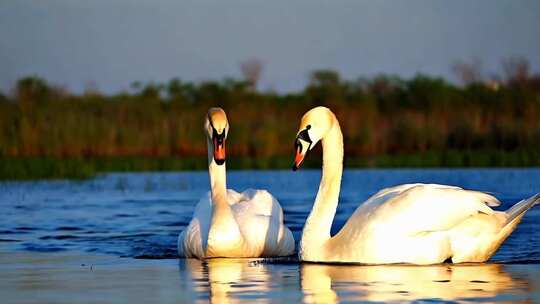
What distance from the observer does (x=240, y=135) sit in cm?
2805

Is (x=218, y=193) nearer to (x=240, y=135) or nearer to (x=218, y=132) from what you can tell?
(x=218, y=132)

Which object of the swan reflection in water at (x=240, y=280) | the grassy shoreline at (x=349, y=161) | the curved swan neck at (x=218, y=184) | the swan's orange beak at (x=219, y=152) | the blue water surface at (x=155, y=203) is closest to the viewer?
the swan reflection in water at (x=240, y=280)

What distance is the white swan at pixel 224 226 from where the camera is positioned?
11.0 metres

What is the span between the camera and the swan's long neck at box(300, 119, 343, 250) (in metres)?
10.2

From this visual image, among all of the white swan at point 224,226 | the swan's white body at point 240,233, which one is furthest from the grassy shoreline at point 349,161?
the white swan at point 224,226

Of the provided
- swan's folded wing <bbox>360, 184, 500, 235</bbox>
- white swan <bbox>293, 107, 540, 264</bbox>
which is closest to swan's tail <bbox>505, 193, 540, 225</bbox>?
white swan <bbox>293, 107, 540, 264</bbox>

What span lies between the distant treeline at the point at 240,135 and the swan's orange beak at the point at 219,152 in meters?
12.3

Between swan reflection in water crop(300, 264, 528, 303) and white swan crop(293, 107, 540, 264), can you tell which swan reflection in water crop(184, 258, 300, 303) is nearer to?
swan reflection in water crop(300, 264, 528, 303)

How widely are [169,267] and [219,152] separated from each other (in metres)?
1.21

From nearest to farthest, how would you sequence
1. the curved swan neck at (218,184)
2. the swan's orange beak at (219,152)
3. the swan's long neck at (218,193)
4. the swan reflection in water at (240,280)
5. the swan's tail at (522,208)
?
1. the swan reflection in water at (240,280)
2. the swan's tail at (522,208)
3. the swan's orange beak at (219,152)
4. the swan's long neck at (218,193)
5. the curved swan neck at (218,184)

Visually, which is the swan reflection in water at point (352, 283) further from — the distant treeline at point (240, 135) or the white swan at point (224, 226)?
the distant treeline at point (240, 135)

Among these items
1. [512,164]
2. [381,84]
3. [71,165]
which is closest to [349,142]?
[512,164]

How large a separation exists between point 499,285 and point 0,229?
280 inches

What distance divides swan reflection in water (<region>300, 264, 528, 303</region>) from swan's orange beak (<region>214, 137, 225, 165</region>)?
135 cm
